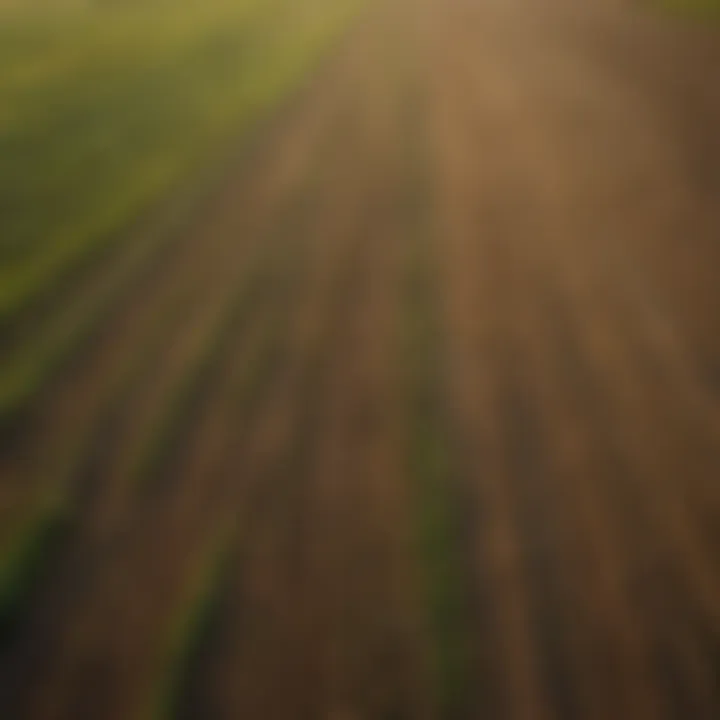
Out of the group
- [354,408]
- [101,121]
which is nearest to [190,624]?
[354,408]

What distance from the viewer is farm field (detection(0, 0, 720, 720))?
3.66 meters

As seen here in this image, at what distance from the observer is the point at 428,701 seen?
3545 mm

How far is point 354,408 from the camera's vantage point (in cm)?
498

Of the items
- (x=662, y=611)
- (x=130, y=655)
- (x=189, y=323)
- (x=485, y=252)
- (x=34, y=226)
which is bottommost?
(x=130, y=655)

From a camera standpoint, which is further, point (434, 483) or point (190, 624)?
point (434, 483)

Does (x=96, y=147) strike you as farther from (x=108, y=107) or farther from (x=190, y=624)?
(x=190, y=624)

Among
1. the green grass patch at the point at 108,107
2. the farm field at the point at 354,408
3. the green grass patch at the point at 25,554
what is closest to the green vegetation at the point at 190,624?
the farm field at the point at 354,408

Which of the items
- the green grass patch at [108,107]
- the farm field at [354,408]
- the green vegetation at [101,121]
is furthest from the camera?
the green grass patch at [108,107]

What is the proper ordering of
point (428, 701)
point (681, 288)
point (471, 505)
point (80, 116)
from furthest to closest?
point (80, 116) → point (681, 288) → point (471, 505) → point (428, 701)

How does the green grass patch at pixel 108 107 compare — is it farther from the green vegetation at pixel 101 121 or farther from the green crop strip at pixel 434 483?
the green crop strip at pixel 434 483

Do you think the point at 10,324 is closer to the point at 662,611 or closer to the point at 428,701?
the point at 428,701

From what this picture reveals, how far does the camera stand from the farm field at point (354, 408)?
3662 mm

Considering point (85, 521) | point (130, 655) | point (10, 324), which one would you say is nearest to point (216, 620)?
point (130, 655)

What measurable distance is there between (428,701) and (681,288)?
3738 millimetres
